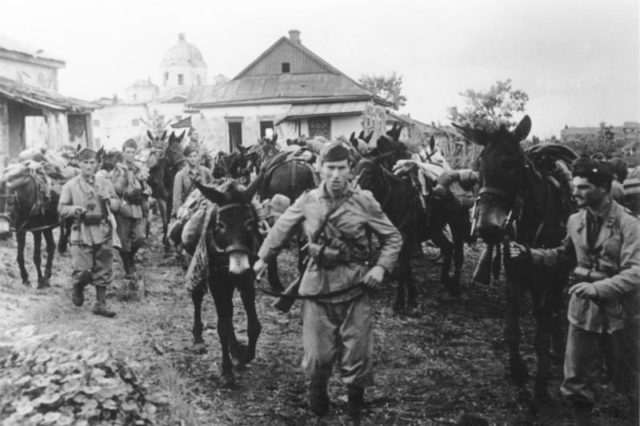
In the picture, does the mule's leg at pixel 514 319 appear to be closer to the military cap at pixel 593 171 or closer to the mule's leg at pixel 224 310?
the military cap at pixel 593 171

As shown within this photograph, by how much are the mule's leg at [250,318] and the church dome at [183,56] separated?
72.1 metres

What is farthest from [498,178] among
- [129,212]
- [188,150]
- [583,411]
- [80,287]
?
[188,150]

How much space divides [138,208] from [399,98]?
5826cm

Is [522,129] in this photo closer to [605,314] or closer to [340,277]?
[605,314]

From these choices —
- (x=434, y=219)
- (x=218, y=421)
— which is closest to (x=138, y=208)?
(x=434, y=219)

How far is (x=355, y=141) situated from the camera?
9961 mm

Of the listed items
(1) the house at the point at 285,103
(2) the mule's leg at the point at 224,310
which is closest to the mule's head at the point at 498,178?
(2) the mule's leg at the point at 224,310

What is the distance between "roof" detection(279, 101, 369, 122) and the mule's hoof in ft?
78.7

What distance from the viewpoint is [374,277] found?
4203 mm

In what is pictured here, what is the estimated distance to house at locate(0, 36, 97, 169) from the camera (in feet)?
51.1

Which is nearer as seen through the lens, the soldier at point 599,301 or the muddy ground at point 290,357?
the soldier at point 599,301

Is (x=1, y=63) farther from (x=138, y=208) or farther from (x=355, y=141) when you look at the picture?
(x=355, y=141)

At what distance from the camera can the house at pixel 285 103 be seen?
31391mm

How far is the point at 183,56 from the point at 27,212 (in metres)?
69.9
